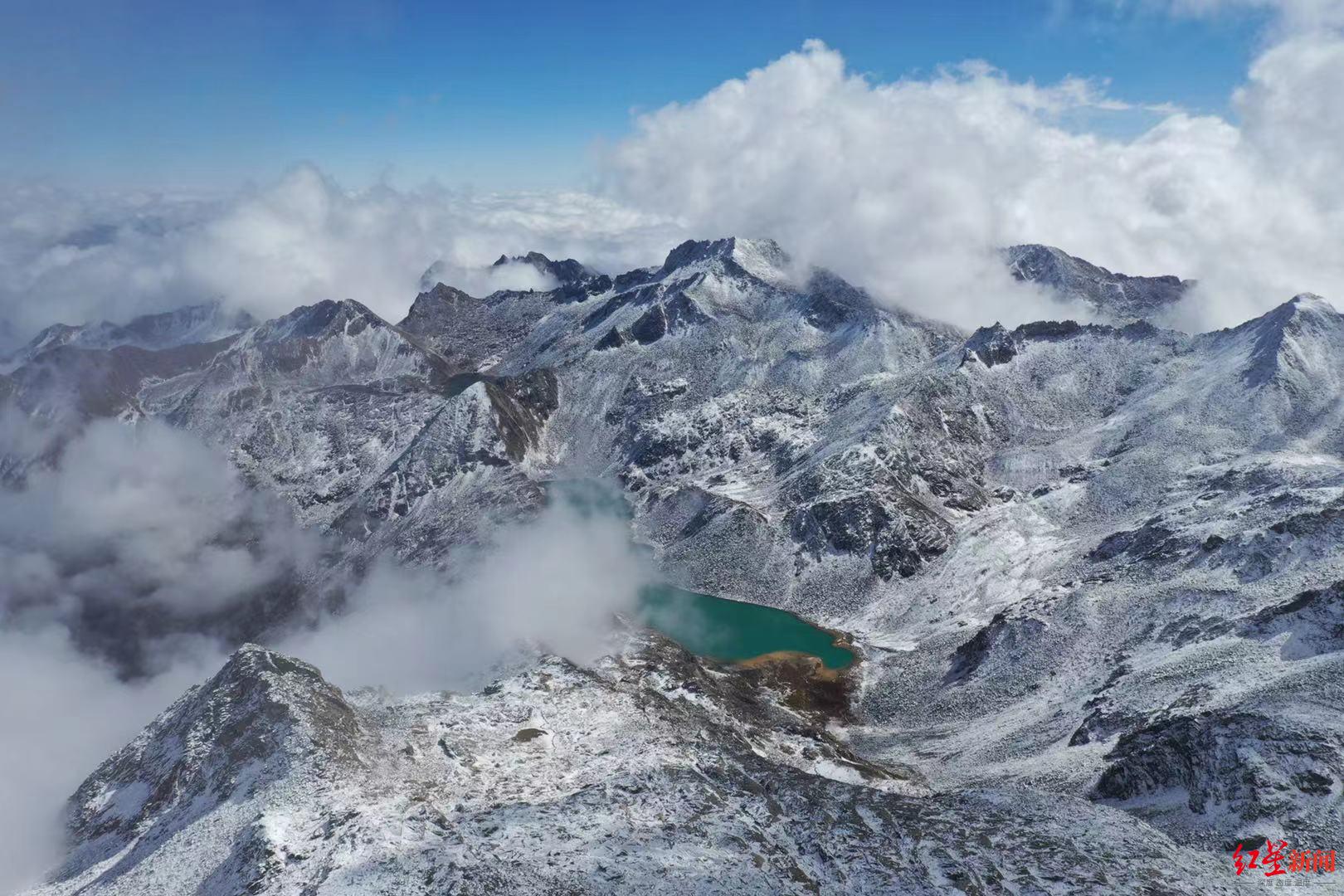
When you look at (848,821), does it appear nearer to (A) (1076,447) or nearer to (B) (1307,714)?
(B) (1307,714)

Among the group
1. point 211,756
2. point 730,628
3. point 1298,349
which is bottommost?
point 211,756

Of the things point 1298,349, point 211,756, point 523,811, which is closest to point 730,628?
point 523,811

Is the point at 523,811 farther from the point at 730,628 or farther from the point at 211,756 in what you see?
the point at 730,628

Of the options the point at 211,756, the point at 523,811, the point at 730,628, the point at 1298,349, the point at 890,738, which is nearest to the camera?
the point at 523,811

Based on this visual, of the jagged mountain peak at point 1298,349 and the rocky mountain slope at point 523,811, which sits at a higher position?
the jagged mountain peak at point 1298,349

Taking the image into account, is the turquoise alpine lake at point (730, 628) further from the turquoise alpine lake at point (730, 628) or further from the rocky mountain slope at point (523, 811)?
the rocky mountain slope at point (523, 811)

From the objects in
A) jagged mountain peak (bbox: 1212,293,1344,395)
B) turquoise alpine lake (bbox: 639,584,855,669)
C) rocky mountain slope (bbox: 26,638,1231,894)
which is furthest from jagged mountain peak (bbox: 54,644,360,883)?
jagged mountain peak (bbox: 1212,293,1344,395)

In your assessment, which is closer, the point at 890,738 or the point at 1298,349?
the point at 890,738

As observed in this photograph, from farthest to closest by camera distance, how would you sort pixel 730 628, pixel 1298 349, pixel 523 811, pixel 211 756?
pixel 1298 349
pixel 730 628
pixel 211 756
pixel 523 811

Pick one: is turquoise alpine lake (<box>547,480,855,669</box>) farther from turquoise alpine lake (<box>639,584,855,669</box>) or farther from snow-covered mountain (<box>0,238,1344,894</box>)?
snow-covered mountain (<box>0,238,1344,894</box>)

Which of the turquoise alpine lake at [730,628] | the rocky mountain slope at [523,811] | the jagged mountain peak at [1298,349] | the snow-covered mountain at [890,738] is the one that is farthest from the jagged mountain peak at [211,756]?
the jagged mountain peak at [1298,349]
